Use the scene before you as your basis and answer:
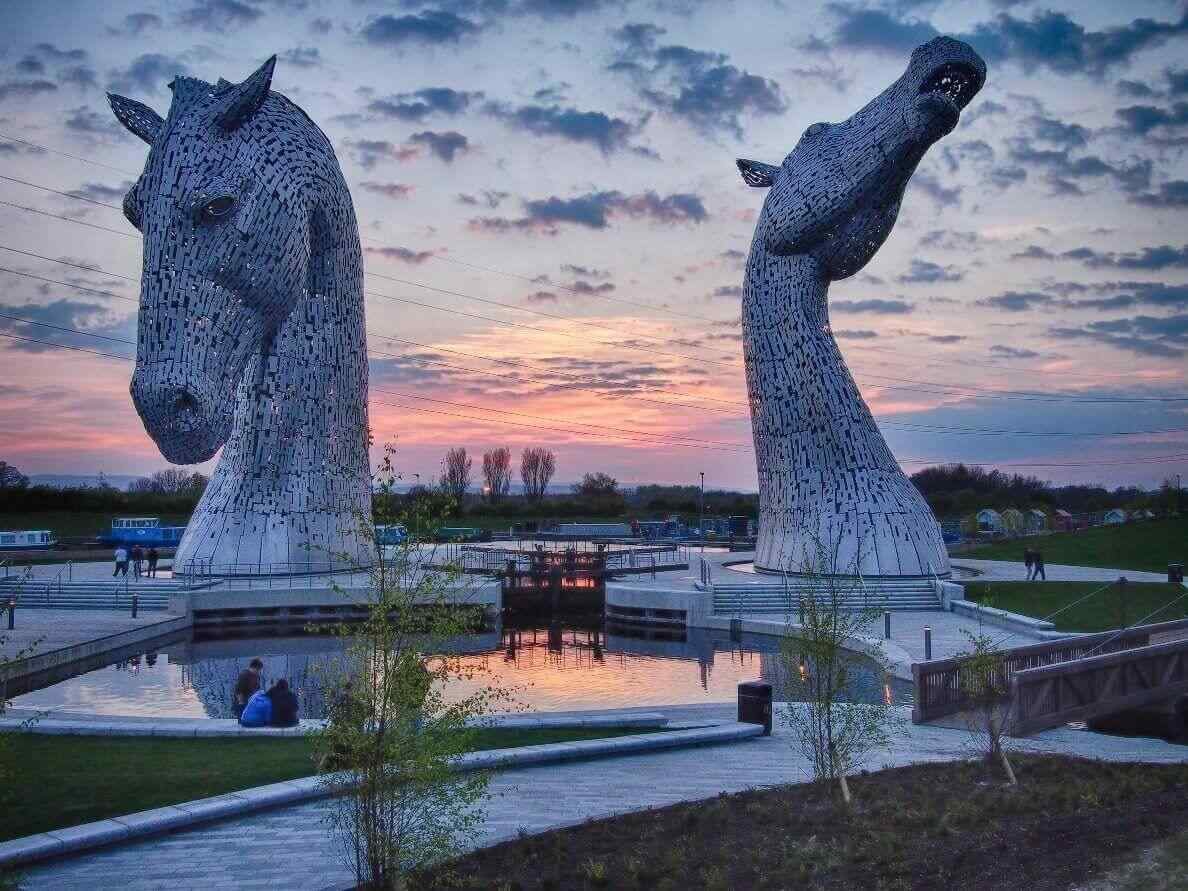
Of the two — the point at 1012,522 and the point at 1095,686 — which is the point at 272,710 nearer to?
the point at 1095,686

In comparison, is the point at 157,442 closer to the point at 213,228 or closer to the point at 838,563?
the point at 213,228

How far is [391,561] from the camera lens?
7.43 m

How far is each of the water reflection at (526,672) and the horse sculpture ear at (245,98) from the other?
1165cm

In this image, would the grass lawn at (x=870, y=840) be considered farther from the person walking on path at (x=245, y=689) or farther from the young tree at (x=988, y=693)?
the person walking on path at (x=245, y=689)

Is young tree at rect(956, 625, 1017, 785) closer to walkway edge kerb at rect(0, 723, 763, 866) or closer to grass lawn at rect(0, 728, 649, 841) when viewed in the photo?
walkway edge kerb at rect(0, 723, 763, 866)

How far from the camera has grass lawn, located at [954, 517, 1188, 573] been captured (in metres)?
38.1

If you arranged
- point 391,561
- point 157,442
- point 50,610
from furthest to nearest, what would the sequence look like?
point 50,610 < point 157,442 < point 391,561

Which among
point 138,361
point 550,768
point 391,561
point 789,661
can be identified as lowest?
point 550,768

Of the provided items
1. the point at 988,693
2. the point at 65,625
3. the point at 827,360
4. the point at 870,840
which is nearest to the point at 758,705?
the point at 988,693

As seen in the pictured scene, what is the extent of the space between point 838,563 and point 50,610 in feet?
63.6

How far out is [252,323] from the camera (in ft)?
78.6

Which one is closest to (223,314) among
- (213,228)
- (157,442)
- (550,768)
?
(213,228)

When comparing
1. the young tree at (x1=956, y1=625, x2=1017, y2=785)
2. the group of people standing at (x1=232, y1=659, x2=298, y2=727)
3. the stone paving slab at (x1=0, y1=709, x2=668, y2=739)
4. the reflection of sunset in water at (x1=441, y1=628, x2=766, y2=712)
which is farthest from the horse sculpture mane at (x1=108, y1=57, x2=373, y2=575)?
the young tree at (x1=956, y1=625, x2=1017, y2=785)

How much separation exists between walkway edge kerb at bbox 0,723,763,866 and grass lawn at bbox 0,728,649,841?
366 millimetres
